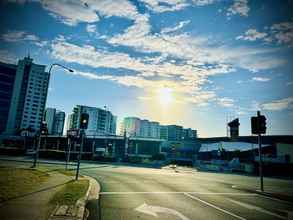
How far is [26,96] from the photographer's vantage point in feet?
461

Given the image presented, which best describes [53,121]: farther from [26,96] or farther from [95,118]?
[26,96]

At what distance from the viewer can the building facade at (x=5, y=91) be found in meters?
128

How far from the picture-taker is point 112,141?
269 feet

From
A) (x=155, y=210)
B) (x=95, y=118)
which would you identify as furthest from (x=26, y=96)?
(x=155, y=210)

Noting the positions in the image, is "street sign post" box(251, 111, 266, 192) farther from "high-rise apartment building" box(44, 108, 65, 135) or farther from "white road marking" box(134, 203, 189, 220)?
"high-rise apartment building" box(44, 108, 65, 135)

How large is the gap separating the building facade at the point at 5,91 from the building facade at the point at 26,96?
72.9 inches

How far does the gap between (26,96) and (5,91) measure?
503 inches

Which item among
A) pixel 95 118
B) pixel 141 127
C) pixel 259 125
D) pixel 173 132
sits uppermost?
A: pixel 95 118

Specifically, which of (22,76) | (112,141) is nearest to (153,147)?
(112,141)

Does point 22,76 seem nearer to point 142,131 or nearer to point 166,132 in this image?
point 142,131

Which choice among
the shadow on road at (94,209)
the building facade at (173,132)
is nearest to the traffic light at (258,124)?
the shadow on road at (94,209)

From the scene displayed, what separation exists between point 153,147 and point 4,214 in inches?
3150

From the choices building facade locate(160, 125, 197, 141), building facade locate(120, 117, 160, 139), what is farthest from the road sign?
building facade locate(160, 125, 197, 141)

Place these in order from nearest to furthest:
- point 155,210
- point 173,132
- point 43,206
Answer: point 43,206 → point 155,210 → point 173,132
